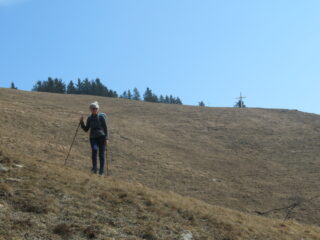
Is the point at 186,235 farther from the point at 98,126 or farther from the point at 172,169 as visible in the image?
the point at 172,169

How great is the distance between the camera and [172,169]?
22203 millimetres

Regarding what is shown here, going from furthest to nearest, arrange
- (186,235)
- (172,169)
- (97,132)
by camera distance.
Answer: (172,169) < (97,132) < (186,235)

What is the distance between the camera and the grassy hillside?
Result: 29.0ft

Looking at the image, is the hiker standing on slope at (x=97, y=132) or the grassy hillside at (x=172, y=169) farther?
the hiker standing on slope at (x=97, y=132)

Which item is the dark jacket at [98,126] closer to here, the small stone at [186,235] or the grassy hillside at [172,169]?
the grassy hillside at [172,169]

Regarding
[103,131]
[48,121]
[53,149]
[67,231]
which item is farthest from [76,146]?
[67,231]

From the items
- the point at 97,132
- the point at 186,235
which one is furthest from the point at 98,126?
the point at 186,235

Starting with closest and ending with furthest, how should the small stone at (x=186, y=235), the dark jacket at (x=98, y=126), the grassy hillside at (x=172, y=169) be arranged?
the small stone at (x=186, y=235)
the grassy hillside at (x=172, y=169)
the dark jacket at (x=98, y=126)

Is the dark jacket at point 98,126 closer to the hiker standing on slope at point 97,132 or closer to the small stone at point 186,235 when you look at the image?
the hiker standing on slope at point 97,132

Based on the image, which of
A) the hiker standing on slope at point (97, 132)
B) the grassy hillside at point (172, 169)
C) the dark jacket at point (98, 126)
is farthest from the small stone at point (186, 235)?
the dark jacket at point (98, 126)

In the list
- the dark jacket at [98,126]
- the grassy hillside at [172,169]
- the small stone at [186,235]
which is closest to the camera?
the small stone at [186,235]

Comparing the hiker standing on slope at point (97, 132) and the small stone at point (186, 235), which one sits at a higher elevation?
the hiker standing on slope at point (97, 132)

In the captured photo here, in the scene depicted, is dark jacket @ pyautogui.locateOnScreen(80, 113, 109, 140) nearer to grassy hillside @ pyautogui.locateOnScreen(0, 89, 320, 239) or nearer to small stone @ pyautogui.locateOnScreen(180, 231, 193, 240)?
grassy hillside @ pyautogui.locateOnScreen(0, 89, 320, 239)

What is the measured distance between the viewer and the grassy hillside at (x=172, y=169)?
884cm
